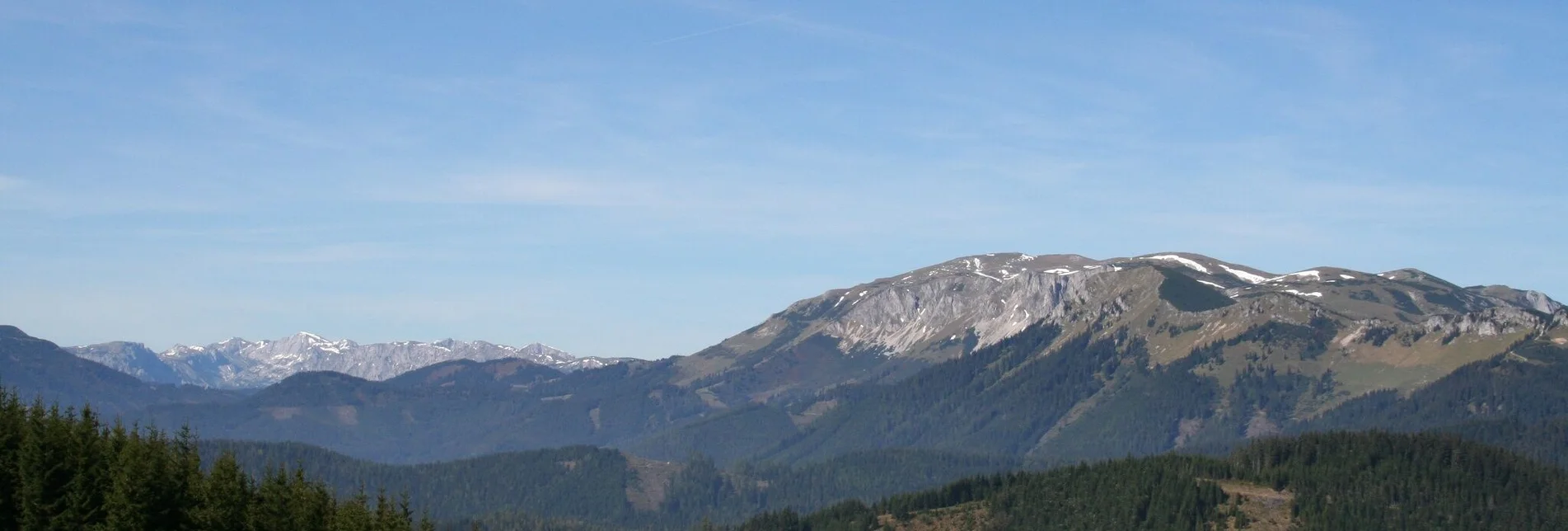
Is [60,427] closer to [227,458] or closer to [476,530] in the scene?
[227,458]

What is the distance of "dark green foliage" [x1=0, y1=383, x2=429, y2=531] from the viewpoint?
109m

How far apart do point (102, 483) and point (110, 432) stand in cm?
2392

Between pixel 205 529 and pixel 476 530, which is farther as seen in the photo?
pixel 476 530

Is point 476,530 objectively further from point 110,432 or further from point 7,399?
point 7,399

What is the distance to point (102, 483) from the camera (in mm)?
115250

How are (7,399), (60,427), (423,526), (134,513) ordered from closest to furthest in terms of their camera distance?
1. (134,513)
2. (60,427)
3. (423,526)
4. (7,399)

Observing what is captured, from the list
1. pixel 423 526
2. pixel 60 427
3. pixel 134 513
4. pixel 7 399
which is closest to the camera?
pixel 134 513

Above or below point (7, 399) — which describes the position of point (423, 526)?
below

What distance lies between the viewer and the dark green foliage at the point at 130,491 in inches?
4291

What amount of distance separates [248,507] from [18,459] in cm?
1623

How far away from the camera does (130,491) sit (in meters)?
109

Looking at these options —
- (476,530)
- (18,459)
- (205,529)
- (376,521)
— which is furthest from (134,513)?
(476,530)

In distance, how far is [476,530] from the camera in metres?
147

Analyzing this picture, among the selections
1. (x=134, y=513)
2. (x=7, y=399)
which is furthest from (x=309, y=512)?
(x=7, y=399)
